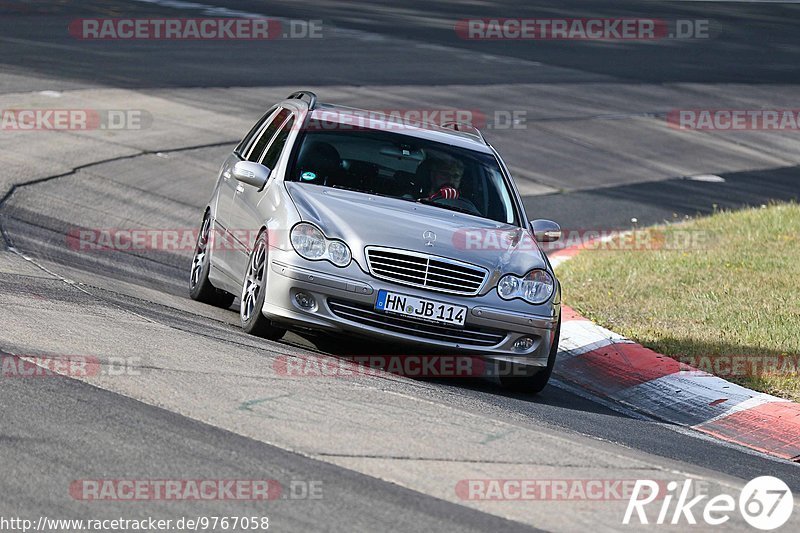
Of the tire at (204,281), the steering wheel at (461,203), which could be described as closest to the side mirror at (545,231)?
the steering wheel at (461,203)

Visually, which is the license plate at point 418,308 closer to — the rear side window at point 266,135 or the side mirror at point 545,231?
the side mirror at point 545,231

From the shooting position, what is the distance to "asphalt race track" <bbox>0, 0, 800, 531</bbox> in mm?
5691

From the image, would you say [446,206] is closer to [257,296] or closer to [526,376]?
[526,376]

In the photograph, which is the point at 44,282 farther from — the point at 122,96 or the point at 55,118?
the point at 122,96

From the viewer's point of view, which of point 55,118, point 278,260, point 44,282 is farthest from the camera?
point 55,118

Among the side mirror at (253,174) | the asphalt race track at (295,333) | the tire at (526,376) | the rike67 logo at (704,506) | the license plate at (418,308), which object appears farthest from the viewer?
the side mirror at (253,174)

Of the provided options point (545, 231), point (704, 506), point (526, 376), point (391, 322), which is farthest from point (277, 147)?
point (704, 506)

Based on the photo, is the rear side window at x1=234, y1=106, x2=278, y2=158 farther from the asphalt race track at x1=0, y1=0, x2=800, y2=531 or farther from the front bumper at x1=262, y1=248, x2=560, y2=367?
the front bumper at x1=262, y1=248, x2=560, y2=367

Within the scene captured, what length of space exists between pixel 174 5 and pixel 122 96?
460 inches

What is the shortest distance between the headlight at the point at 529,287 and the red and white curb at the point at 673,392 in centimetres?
108

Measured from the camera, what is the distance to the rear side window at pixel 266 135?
10.4m

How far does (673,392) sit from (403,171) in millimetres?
2412

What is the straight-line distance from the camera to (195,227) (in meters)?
13.9

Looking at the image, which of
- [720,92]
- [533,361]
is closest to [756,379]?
[533,361]
